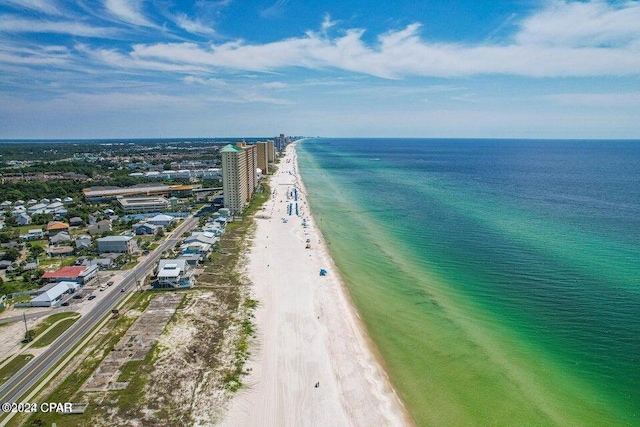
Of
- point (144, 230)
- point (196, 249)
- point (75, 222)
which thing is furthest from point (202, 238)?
point (75, 222)

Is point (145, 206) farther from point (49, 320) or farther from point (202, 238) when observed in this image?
point (49, 320)

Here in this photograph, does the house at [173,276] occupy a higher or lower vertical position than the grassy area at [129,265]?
higher

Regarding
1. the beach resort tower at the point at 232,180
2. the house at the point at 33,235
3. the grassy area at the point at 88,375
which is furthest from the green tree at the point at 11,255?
the beach resort tower at the point at 232,180

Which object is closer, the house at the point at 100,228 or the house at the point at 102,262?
the house at the point at 102,262

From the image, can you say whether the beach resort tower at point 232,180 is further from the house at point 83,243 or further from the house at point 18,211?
the house at point 18,211

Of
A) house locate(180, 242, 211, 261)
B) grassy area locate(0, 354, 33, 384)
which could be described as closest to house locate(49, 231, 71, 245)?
house locate(180, 242, 211, 261)

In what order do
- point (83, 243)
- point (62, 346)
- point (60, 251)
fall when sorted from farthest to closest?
point (83, 243)
point (60, 251)
point (62, 346)

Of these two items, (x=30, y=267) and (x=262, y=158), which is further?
(x=262, y=158)
